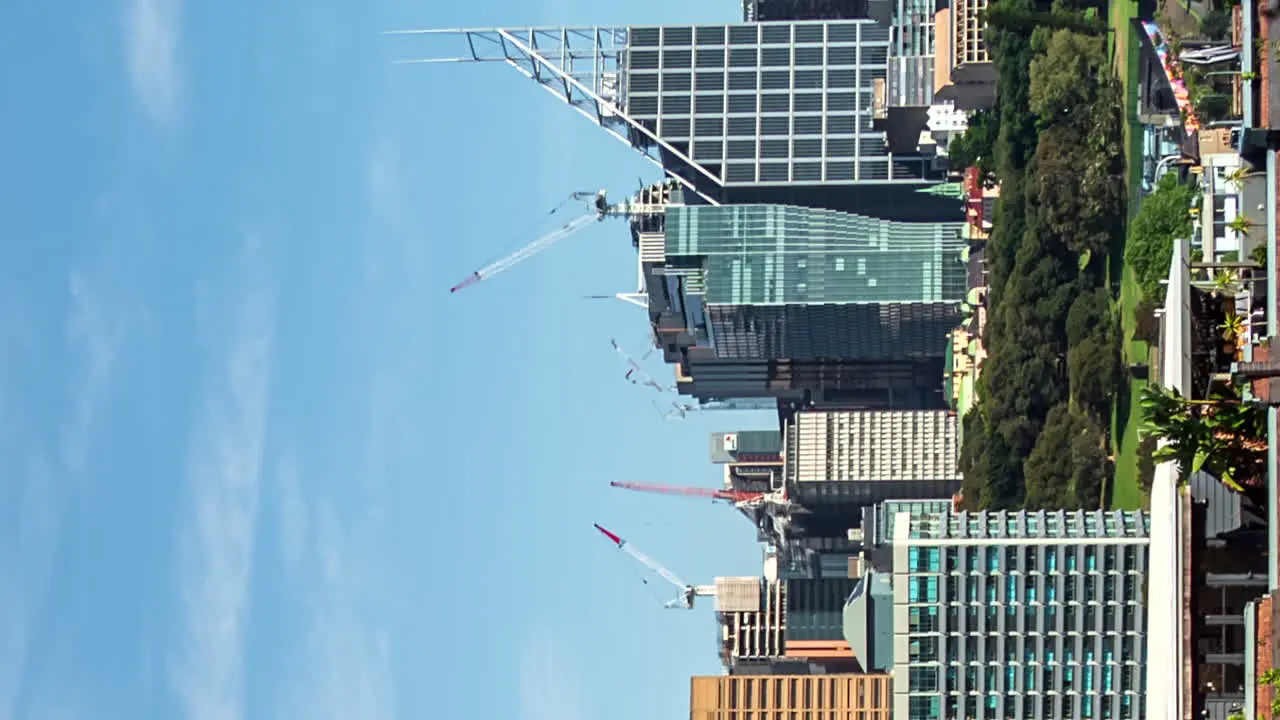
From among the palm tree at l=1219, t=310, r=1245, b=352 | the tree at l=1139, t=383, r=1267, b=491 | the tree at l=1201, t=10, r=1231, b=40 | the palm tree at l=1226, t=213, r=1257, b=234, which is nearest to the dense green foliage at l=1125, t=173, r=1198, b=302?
the tree at l=1201, t=10, r=1231, b=40

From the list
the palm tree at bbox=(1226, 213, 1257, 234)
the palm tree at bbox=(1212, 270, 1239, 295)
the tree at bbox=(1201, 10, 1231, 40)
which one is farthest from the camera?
the tree at bbox=(1201, 10, 1231, 40)

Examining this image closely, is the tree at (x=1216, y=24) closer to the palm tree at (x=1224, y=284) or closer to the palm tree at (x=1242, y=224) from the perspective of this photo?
the palm tree at (x=1242, y=224)

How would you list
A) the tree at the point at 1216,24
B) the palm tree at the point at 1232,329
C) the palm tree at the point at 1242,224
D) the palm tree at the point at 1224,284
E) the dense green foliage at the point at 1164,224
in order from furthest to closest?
the dense green foliage at the point at 1164,224 → the tree at the point at 1216,24 → the palm tree at the point at 1224,284 → the palm tree at the point at 1242,224 → the palm tree at the point at 1232,329

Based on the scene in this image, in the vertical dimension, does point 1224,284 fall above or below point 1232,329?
above

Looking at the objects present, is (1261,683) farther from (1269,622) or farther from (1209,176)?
(1209,176)

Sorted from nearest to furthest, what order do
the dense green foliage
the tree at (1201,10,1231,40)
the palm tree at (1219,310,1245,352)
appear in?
1. the palm tree at (1219,310,1245,352)
2. the tree at (1201,10,1231,40)
3. the dense green foliage

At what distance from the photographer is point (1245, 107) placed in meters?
115

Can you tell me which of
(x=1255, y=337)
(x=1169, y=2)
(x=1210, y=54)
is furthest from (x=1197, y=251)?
(x=1169, y=2)

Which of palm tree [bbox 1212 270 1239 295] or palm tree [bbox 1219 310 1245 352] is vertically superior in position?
palm tree [bbox 1212 270 1239 295]

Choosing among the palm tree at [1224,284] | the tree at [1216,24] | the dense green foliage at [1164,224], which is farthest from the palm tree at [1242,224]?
the dense green foliage at [1164,224]

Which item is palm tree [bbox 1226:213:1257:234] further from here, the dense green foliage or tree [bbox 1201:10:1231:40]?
the dense green foliage

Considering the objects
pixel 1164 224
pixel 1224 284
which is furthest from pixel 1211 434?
pixel 1164 224

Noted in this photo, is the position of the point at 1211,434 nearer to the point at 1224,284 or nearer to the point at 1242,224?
the point at 1224,284

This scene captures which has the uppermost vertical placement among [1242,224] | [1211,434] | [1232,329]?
[1242,224]
